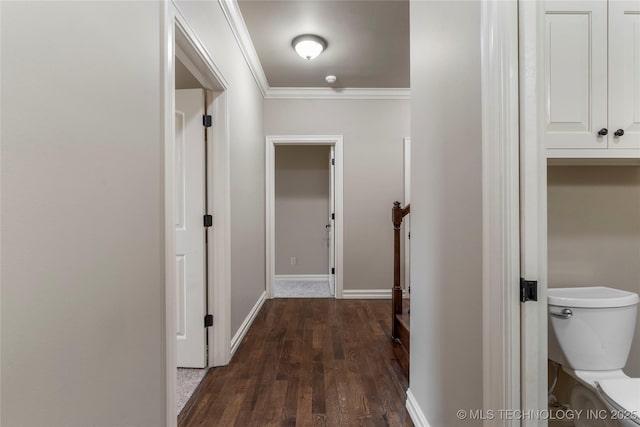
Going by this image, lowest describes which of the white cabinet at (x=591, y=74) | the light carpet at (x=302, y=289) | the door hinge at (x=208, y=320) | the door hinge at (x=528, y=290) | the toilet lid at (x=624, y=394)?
the light carpet at (x=302, y=289)

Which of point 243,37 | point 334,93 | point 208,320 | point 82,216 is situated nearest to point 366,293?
point 208,320

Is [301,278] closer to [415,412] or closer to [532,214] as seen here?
[415,412]

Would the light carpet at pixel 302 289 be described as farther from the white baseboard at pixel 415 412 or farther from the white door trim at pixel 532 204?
the white door trim at pixel 532 204

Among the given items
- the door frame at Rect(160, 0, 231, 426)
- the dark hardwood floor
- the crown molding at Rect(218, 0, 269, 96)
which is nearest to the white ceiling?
the crown molding at Rect(218, 0, 269, 96)

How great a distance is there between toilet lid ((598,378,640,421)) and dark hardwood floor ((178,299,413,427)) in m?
0.92

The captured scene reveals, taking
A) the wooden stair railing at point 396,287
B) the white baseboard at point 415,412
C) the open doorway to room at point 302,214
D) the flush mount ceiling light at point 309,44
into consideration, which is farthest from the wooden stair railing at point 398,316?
the open doorway to room at point 302,214

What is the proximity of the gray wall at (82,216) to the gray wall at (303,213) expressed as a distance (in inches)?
159

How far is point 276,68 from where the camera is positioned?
3.53m

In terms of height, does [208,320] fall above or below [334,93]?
below

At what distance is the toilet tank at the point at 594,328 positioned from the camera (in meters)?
1.41

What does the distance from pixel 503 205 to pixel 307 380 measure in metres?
1.75

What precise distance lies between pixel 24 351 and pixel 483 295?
4.14 feet

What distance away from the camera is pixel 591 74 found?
54.5 inches

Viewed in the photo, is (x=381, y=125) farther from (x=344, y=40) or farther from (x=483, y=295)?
(x=483, y=295)
